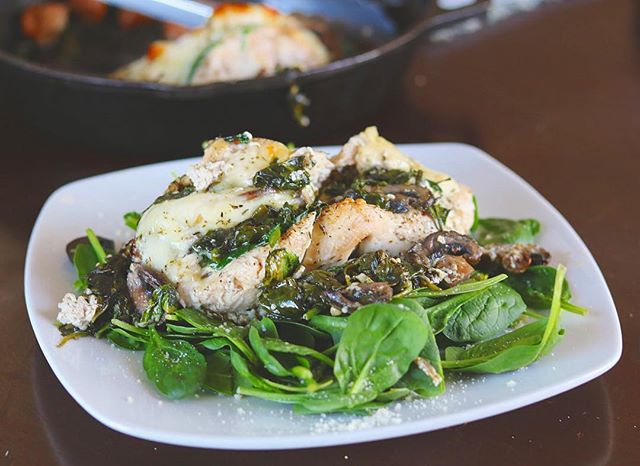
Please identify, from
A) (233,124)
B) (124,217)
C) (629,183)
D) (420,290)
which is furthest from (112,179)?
(629,183)

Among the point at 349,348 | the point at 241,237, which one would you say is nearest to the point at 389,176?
the point at 241,237

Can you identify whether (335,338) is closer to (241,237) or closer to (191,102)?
(241,237)

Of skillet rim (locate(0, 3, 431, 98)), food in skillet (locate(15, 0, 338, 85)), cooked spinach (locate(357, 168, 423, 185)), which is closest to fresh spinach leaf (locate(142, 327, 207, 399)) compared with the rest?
cooked spinach (locate(357, 168, 423, 185))

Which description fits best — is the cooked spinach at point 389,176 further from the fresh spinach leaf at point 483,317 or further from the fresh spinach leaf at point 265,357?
the fresh spinach leaf at point 265,357

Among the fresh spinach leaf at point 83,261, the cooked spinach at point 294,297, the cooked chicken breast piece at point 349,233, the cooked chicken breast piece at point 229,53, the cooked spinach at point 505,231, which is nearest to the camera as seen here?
the cooked spinach at point 294,297

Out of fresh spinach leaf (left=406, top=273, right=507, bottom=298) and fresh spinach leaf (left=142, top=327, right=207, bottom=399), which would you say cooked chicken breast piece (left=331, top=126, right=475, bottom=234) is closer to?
fresh spinach leaf (left=406, top=273, right=507, bottom=298)

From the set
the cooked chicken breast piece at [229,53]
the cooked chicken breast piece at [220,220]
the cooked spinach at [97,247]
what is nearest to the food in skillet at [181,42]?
the cooked chicken breast piece at [229,53]

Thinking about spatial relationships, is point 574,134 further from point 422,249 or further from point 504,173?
point 422,249
